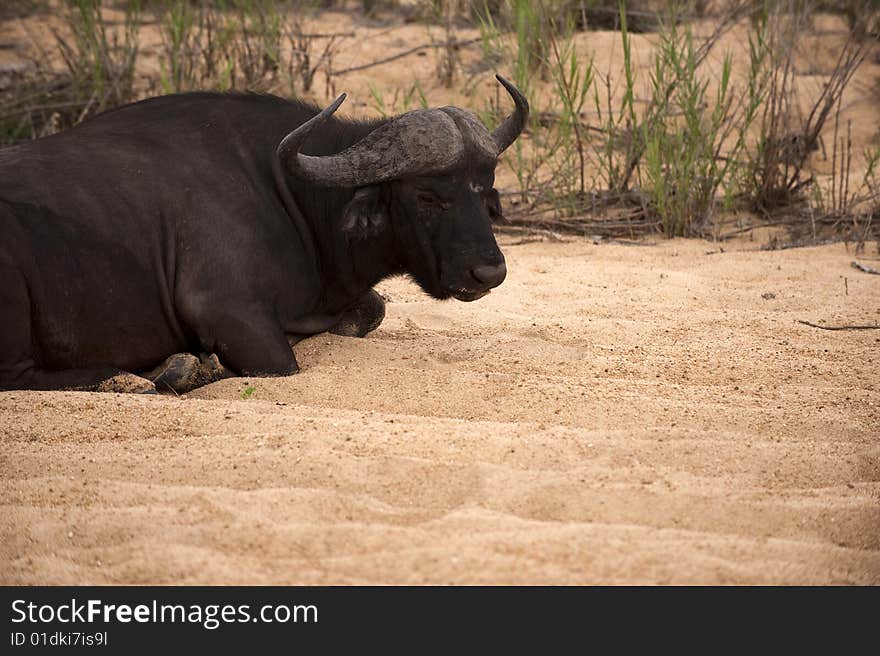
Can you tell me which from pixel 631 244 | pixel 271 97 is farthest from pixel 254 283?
pixel 631 244

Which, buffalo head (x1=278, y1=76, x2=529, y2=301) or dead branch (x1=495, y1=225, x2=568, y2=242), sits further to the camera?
A: dead branch (x1=495, y1=225, x2=568, y2=242)

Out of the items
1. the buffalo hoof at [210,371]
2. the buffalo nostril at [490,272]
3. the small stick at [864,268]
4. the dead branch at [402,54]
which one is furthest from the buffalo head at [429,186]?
the dead branch at [402,54]

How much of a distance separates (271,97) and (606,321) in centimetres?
203

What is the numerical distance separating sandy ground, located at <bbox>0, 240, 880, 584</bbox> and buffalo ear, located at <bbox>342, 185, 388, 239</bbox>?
557 millimetres

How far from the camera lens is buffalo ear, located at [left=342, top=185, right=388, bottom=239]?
4.86m

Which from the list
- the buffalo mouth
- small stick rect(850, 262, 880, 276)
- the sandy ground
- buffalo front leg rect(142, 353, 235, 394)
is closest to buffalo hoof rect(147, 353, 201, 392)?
buffalo front leg rect(142, 353, 235, 394)

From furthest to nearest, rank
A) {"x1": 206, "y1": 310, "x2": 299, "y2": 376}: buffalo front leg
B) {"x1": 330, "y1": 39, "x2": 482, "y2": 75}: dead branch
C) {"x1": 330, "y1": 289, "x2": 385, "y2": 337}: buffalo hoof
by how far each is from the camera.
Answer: {"x1": 330, "y1": 39, "x2": 482, "y2": 75}: dead branch < {"x1": 330, "y1": 289, "x2": 385, "y2": 337}: buffalo hoof < {"x1": 206, "y1": 310, "x2": 299, "y2": 376}: buffalo front leg

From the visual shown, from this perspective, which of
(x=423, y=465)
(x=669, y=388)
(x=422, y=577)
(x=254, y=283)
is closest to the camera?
(x=422, y=577)

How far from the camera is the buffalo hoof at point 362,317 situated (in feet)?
17.9

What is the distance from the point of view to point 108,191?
474 centimetres

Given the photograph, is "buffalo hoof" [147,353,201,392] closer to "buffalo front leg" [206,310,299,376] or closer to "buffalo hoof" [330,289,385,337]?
"buffalo front leg" [206,310,299,376]

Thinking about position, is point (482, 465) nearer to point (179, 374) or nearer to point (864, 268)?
point (179, 374)

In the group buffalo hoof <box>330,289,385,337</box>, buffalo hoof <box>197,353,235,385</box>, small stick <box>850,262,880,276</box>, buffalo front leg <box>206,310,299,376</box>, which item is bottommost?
small stick <box>850,262,880,276</box>
